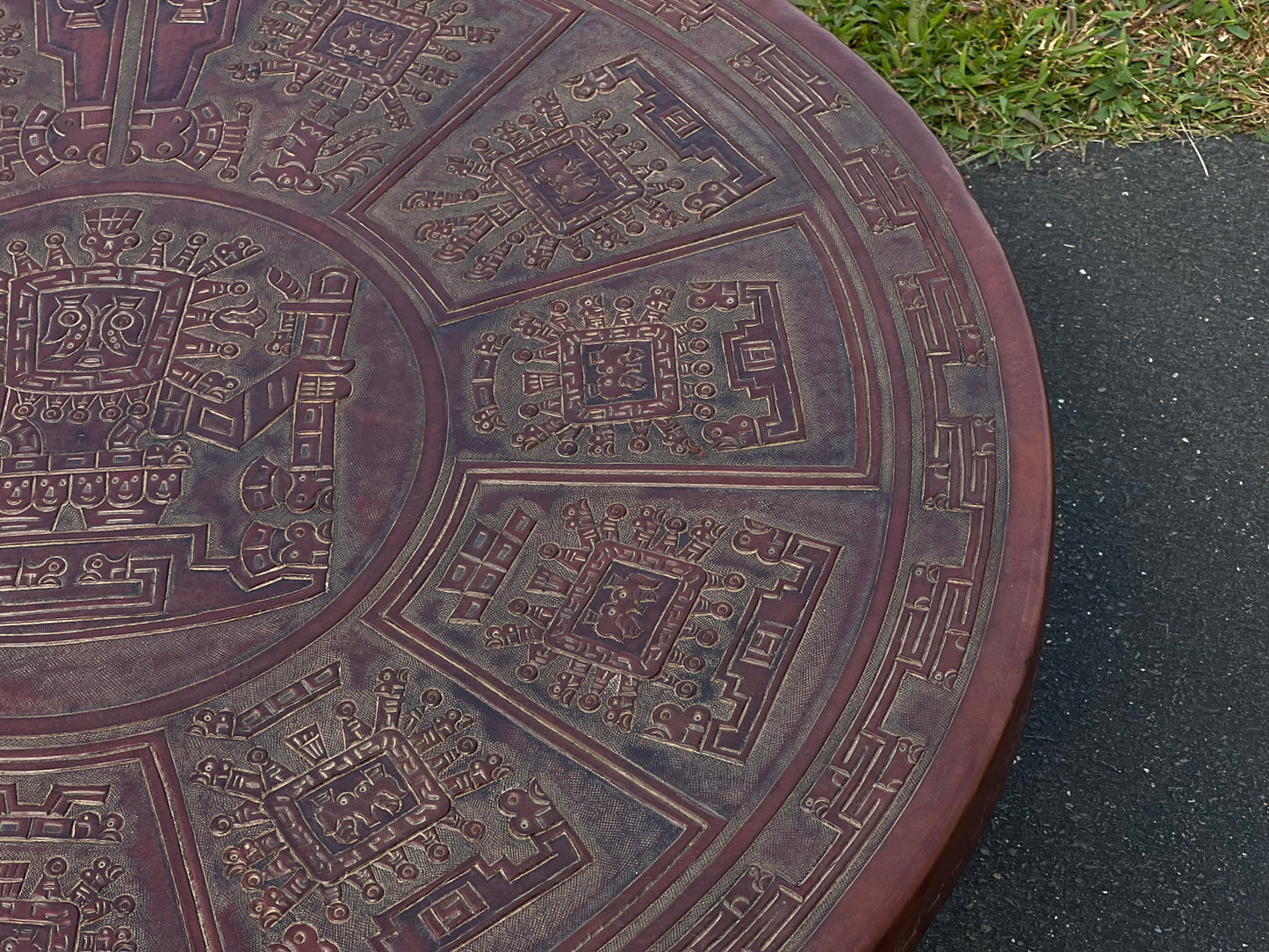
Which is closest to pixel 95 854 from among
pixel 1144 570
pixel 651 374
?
pixel 651 374

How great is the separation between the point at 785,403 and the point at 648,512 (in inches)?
13.1

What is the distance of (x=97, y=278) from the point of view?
243 cm

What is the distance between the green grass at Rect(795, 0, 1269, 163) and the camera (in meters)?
3.73

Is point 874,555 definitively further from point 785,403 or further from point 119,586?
point 119,586

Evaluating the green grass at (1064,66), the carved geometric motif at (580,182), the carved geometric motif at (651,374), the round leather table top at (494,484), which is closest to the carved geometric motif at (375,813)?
the round leather table top at (494,484)

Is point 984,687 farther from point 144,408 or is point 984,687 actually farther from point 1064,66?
point 1064,66

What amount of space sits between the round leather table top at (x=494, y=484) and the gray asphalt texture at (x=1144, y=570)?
88 cm

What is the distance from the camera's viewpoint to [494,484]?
2205 millimetres

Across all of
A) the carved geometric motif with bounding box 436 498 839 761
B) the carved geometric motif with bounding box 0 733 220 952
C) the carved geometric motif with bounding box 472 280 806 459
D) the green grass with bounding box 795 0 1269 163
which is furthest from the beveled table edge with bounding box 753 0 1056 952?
the green grass with bounding box 795 0 1269 163

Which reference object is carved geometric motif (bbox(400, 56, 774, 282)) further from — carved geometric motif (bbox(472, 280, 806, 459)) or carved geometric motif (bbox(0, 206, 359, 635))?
carved geometric motif (bbox(0, 206, 359, 635))

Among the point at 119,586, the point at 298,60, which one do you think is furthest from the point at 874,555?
the point at 298,60

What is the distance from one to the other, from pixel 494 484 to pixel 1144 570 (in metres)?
1.68

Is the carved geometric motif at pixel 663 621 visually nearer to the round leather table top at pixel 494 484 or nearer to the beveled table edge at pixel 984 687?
the round leather table top at pixel 494 484

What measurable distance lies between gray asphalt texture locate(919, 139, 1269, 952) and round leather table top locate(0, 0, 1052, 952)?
88 cm
